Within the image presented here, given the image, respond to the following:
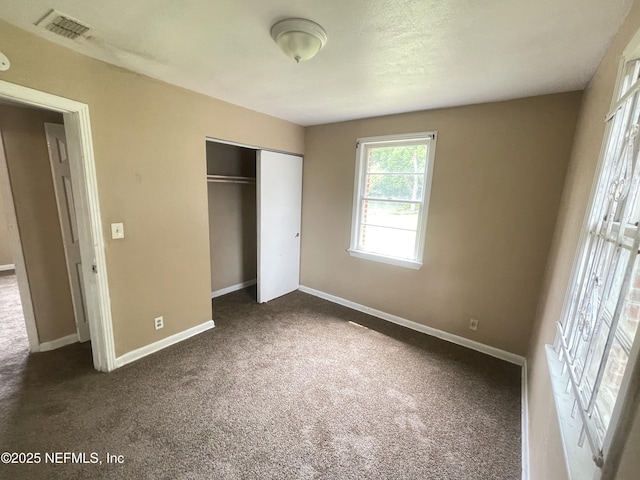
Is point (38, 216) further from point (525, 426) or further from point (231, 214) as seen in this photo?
point (525, 426)

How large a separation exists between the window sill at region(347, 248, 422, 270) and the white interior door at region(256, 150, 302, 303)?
93cm

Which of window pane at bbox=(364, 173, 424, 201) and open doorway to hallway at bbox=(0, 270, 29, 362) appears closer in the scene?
open doorway to hallway at bbox=(0, 270, 29, 362)

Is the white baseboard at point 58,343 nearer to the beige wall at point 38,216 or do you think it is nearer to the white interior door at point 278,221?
the beige wall at point 38,216

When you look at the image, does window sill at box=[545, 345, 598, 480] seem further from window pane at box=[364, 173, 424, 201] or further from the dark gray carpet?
window pane at box=[364, 173, 424, 201]

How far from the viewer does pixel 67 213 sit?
2342mm

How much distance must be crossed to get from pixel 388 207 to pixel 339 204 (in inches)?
25.7

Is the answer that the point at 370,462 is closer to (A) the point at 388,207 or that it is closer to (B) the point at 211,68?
(A) the point at 388,207

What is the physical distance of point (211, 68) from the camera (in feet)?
6.13

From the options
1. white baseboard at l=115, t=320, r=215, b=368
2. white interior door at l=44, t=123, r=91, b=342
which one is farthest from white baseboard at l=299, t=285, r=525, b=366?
white interior door at l=44, t=123, r=91, b=342

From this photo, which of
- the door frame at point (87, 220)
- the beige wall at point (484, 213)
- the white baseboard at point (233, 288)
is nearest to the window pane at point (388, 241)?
the beige wall at point (484, 213)

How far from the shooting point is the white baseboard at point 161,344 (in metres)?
2.21

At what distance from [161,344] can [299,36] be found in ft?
8.93

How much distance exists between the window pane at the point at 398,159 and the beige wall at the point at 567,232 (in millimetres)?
1205

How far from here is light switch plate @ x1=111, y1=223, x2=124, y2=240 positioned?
2.02 m
